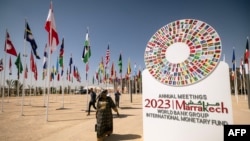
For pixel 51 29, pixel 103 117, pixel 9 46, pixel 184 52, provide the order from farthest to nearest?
pixel 9 46 < pixel 51 29 < pixel 103 117 < pixel 184 52

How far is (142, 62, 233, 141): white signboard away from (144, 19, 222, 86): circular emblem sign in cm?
14

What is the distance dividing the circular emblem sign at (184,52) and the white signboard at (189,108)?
14 centimetres

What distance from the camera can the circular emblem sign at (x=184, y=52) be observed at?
3.21m

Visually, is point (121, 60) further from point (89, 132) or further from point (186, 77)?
point (186, 77)

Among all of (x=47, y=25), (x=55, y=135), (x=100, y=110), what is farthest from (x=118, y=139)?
(x=47, y=25)

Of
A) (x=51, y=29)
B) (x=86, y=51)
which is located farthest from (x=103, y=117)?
(x=86, y=51)

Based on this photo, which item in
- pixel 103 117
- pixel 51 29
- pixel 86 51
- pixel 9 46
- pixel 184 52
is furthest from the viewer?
pixel 86 51

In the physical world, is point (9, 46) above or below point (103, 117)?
above

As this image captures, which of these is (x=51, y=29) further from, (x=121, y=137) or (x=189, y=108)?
(x=189, y=108)

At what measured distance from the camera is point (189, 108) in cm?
334

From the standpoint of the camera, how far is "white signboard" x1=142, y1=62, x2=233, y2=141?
9.99ft

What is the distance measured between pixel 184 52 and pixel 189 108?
1.14 metres

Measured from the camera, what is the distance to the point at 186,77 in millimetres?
3398

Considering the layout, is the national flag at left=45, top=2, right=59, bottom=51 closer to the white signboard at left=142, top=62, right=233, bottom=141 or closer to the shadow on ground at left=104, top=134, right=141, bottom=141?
the shadow on ground at left=104, top=134, right=141, bottom=141
